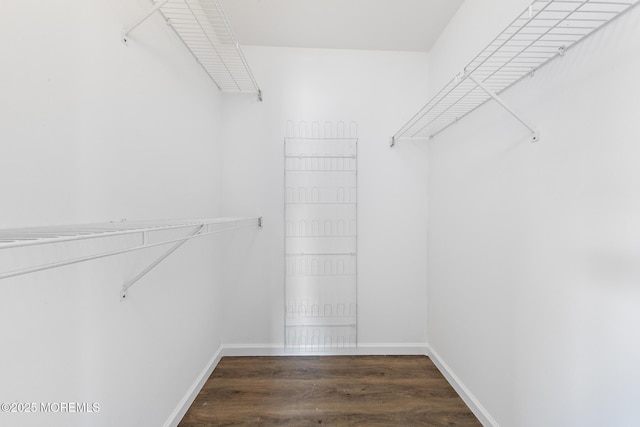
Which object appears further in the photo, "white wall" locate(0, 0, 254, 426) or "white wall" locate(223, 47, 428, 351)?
"white wall" locate(223, 47, 428, 351)

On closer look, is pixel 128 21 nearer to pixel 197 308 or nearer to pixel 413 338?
pixel 197 308

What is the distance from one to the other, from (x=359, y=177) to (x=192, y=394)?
6.25ft

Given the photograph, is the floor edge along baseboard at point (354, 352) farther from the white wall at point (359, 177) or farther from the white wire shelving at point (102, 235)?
the white wire shelving at point (102, 235)

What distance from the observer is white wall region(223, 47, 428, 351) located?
2.11 m

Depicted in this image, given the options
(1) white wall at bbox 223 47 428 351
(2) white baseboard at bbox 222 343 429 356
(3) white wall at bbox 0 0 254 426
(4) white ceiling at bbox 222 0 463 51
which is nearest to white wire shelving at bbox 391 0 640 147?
(1) white wall at bbox 223 47 428 351

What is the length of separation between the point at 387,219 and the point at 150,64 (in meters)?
1.83

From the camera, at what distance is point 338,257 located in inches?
84.5

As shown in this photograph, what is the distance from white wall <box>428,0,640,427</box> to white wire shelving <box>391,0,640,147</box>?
0.04m

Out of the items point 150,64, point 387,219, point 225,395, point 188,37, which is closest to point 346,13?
point 188,37

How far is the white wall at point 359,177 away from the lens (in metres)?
2.11

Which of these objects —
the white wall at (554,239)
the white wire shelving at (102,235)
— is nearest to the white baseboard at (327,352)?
the white wall at (554,239)

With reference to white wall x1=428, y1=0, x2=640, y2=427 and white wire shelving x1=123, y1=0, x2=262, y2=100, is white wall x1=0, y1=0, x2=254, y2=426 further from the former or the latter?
white wall x1=428, y1=0, x2=640, y2=427

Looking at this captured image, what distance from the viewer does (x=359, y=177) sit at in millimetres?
2154

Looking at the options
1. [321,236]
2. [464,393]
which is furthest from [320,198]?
[464,393]
